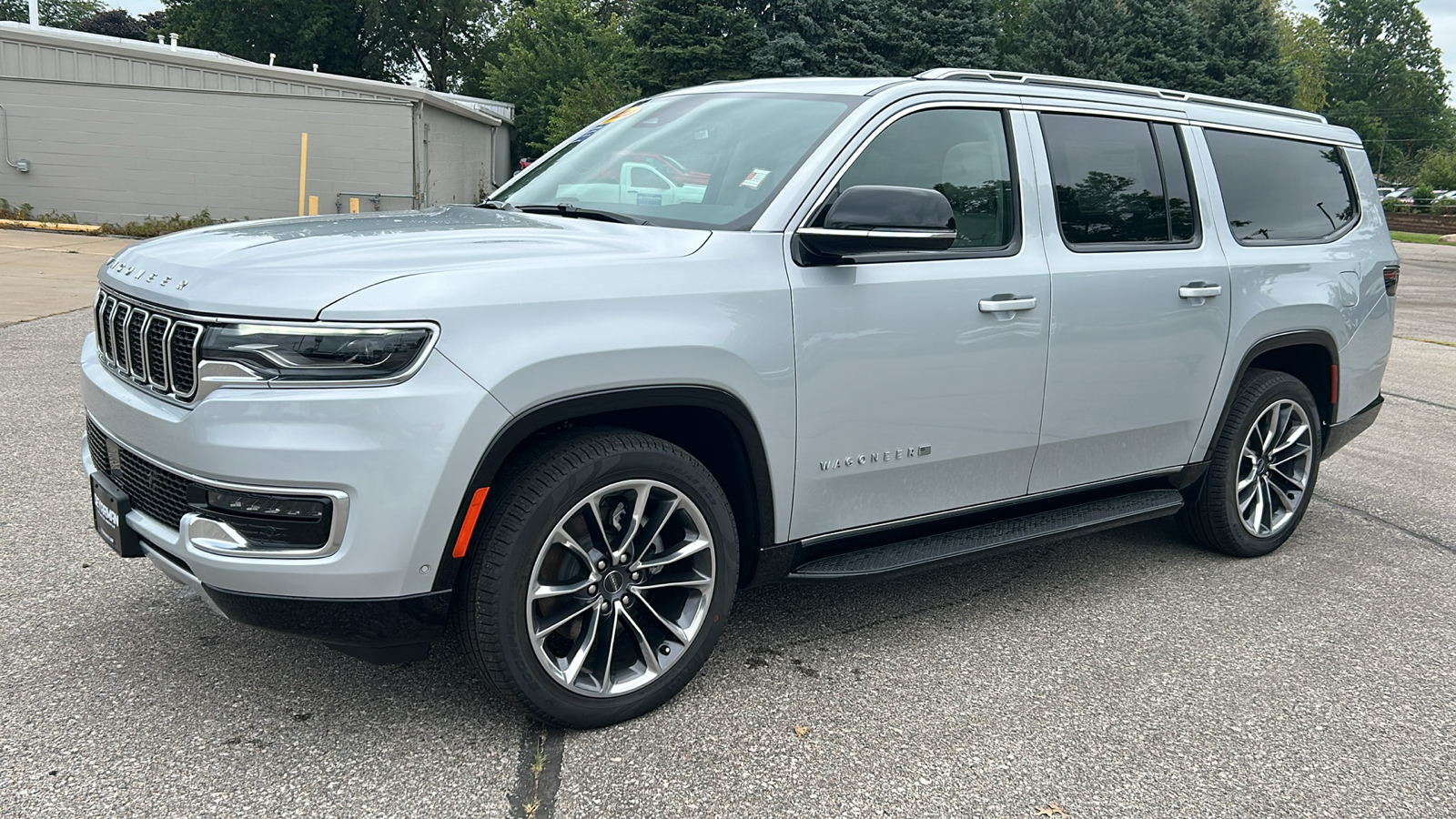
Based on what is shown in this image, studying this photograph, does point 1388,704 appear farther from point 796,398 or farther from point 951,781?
point 796,398

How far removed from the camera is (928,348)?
3.67m

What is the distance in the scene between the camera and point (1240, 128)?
492cm

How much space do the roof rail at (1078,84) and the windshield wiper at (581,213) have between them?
1.07 metres

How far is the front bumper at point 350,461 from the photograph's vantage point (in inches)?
106

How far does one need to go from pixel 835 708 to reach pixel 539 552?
107 centimetres

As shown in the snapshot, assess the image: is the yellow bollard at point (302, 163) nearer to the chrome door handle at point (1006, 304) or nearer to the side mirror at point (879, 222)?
the chrome door handle at point (1006, 304)

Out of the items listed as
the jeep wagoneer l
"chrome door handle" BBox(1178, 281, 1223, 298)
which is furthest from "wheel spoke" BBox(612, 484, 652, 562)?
"chrome door handle" BBox(1178, 281, 1223, 298)

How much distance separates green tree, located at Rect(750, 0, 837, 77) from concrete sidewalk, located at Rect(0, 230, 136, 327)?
72.1 ft

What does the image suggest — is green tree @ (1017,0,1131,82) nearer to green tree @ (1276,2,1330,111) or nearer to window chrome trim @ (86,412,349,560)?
green tree @ (1276,2,1330,111)

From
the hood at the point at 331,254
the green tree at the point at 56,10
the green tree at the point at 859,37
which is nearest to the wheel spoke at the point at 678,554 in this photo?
the hood at the point at 331,254

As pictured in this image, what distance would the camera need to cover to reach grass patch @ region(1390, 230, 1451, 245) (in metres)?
46.6

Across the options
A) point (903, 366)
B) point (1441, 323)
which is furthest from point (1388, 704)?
point (1441, 323)

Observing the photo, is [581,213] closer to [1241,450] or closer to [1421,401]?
[1241,450]

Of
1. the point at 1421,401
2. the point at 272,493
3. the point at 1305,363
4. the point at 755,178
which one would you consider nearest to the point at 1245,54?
the point at 1421,401
